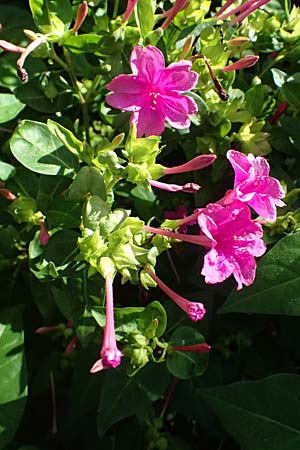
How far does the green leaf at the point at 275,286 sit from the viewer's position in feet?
3.11

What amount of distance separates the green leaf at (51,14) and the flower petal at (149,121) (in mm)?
173

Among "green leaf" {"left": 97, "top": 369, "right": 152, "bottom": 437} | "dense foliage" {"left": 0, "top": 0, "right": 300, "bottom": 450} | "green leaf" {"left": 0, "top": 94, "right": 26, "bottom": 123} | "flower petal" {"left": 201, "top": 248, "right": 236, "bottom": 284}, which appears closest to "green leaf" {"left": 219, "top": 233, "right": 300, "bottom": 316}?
"dense foliage" {"left": 0, "top": 0, "right": 300, "bottom": 450}

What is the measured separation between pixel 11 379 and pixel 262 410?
1.19 ft

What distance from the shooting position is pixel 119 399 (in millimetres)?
1054

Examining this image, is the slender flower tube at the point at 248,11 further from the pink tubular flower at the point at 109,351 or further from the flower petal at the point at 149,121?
the pink tubular flower at the point at 109,351

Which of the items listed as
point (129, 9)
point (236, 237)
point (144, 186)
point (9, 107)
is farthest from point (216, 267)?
point (9, 107)

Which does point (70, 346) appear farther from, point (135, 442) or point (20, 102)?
point (20, 102)

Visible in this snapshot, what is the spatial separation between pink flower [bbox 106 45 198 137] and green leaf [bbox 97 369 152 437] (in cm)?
36

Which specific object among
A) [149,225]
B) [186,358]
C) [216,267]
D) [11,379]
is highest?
[216,267]

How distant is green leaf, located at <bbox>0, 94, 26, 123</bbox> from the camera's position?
44.6 inches

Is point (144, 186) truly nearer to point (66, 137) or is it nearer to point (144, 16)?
point (66, 137)

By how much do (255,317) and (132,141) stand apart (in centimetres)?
40

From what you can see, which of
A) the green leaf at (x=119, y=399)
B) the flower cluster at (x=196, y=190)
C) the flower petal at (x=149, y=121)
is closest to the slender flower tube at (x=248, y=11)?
the flower cluster at (x=196, y=190)

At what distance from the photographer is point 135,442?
3.96 feet
